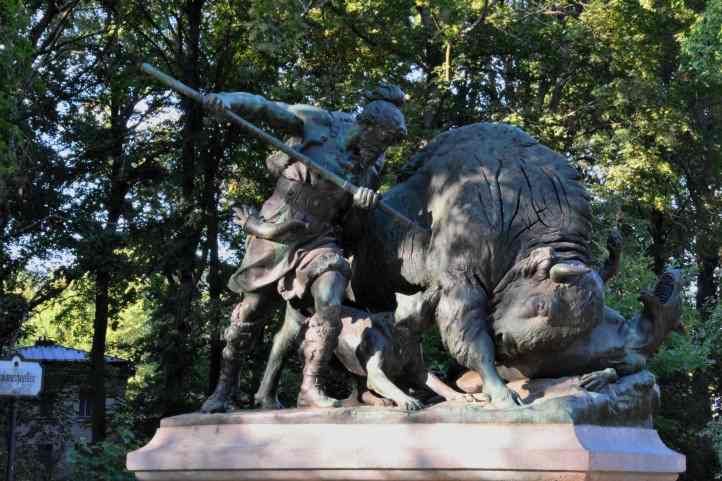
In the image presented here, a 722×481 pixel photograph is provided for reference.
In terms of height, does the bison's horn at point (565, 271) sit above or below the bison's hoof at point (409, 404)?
above

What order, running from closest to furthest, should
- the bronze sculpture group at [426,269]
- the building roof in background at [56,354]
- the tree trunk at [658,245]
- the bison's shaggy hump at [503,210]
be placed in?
the bronze sculpture group at [426,269] → the bison's shaggy hump at [503,210] → the tree trunk at [658,245] → the building roof in background at [56,354]

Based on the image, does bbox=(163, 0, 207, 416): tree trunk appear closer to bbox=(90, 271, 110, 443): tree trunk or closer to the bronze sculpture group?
bbox=(90, 271, 110, 443): tree trunk

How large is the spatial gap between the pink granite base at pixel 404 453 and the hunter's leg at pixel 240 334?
0.36 metres

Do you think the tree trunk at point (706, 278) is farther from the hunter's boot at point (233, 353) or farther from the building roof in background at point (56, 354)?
the hunter's boot at point (233, 353)

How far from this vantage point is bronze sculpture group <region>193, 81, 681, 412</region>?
19.3ft

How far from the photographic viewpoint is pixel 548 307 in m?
5.77

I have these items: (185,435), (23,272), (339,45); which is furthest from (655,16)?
(185,435)

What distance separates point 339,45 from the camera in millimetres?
17484

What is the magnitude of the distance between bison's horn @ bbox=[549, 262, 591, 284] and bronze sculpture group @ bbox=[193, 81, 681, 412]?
0.4 inches

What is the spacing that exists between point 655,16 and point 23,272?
479 inches

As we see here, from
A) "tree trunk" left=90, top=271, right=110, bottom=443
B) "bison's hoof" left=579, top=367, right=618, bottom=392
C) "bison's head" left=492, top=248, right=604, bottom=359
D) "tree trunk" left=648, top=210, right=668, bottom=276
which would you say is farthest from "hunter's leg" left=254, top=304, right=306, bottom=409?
"tree trunk" left=648, top=210, right=668, bottom=276

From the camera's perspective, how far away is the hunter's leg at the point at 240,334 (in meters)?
6.61

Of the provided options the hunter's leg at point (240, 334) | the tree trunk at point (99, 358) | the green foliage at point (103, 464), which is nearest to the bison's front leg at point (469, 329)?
the hunter's leg at point (240, 334)

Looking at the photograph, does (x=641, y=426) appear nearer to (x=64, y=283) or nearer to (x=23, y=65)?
(x=23, y=65)
